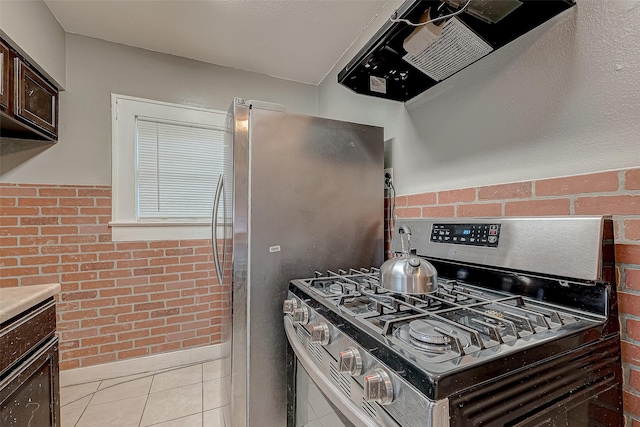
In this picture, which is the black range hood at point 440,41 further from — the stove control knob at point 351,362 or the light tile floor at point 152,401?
the light tile floor at point 152,401

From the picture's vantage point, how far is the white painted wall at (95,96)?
1.90 metres

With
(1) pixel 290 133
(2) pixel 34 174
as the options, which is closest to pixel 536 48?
(1) pixel 290 133

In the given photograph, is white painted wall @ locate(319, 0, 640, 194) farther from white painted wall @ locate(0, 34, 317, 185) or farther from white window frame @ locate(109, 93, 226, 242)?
white painted wall @ locate(0, 34, 317, 185)

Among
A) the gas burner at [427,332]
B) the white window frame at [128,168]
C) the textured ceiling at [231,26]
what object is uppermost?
the textured ceiling at [231,26]

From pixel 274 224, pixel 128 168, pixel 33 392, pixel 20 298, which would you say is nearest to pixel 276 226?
pixel 274 224

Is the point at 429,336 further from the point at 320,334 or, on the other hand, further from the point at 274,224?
the point at 274,224

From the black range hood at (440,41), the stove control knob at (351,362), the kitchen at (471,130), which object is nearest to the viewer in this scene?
the stove control knob at (351,362)

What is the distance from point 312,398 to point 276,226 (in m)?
0.70

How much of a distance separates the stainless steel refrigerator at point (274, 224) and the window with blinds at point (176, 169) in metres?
0.95

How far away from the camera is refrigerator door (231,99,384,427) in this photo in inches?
50.6

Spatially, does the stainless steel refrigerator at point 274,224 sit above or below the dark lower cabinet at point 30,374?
above

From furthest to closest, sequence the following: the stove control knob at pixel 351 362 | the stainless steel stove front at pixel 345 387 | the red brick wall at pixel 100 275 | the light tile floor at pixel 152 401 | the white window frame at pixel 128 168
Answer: the white window frame at pixel 128 168, the red brick wall at pixel 100 275, the light tile floor at pixel 152 401, the stove control knob at pixel 351 362, the stainless steel stove front at pixel 345 387

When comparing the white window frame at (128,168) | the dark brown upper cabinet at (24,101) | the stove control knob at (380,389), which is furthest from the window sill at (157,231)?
the stove control knob at (380,389)

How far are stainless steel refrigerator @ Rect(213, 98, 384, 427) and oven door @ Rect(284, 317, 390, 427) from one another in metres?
0.15
